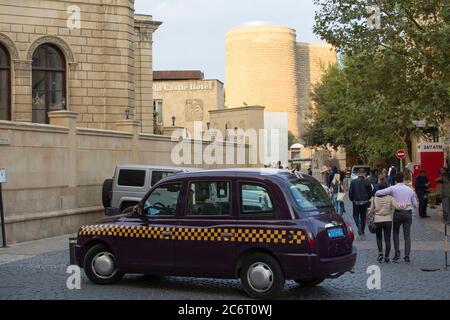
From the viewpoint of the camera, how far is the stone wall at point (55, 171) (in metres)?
18.6

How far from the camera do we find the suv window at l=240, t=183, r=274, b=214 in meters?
10.1

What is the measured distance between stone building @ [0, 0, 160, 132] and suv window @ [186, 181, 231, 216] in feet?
61.4

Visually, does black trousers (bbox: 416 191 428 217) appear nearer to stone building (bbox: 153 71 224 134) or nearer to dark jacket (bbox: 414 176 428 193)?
dark jacket (bbox: 414 176 428 193)

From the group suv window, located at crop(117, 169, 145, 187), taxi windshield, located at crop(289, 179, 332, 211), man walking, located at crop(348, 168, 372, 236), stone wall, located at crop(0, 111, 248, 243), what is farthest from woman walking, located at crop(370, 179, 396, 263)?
stone wall, located at crop(0, 111, 248, 243)

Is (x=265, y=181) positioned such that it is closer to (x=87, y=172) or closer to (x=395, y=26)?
(x=87, y=172)

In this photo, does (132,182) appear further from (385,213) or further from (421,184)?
(421,184)

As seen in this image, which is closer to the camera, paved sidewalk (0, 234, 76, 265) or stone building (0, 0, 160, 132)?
paved sidewalk (0, 234, 76, 265)

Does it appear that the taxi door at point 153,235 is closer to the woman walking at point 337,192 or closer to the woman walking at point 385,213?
the woman walking at point 385,213

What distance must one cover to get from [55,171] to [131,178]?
2208mm

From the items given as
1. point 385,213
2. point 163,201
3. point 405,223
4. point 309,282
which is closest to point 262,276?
point 309,282

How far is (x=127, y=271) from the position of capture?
35.9ft
